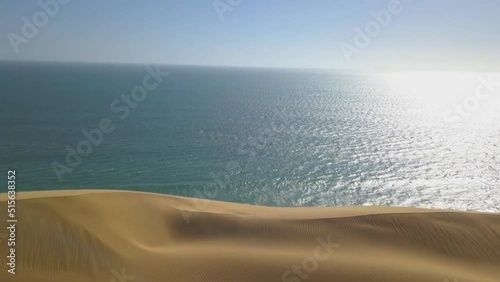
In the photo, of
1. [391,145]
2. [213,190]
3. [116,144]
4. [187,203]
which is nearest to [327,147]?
[391,145]

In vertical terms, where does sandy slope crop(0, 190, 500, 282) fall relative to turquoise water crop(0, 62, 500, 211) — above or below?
below

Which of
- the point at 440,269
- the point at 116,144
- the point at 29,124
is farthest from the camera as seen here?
the point at 29,124

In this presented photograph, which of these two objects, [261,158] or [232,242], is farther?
[261,158]

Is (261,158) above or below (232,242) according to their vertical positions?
above

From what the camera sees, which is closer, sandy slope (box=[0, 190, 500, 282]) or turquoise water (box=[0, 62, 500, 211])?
sandy slope (box=[0, 190, 500, 282])

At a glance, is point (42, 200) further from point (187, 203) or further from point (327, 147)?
point (327, 147)

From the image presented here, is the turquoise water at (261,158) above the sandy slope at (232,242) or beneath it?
above

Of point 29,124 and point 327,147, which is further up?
point 29,124

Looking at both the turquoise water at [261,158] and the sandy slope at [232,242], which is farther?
the turquoise water at [261,158]
